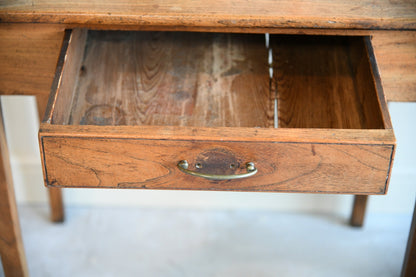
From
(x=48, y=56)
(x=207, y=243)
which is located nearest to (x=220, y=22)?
(x=48, y=56)

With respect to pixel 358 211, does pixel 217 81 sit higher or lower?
higher

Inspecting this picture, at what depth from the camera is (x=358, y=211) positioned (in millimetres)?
1434

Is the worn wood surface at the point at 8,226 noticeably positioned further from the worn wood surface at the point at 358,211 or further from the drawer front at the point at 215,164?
the worn wood surface at the point at 358,211

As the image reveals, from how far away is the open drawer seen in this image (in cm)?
75

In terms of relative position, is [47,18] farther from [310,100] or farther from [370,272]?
[370,272]

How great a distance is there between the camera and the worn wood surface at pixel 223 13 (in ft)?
2.66

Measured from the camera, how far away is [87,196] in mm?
1532

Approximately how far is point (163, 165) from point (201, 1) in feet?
0.96

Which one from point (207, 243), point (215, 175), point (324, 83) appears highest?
point (324, 83)

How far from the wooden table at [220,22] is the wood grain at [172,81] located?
0.08 metres

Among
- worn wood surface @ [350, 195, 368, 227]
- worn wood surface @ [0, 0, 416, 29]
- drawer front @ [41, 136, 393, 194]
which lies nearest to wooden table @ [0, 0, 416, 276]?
worn wood surface @ [0, 0, 416, 29]

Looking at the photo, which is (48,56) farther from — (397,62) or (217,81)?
(397,62)

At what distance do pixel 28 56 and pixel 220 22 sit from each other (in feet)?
1.21

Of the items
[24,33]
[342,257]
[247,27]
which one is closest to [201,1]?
[247,27]
